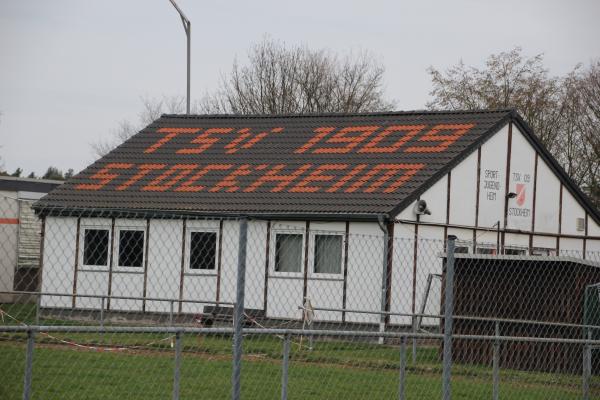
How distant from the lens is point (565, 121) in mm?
49656

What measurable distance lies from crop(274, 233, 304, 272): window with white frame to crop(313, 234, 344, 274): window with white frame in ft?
1.28

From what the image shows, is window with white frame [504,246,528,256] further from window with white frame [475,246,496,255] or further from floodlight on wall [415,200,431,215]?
floodlight on wall [415,200,431,215]

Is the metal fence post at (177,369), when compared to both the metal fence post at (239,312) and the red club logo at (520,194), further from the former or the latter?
the red club logo at (520,194)

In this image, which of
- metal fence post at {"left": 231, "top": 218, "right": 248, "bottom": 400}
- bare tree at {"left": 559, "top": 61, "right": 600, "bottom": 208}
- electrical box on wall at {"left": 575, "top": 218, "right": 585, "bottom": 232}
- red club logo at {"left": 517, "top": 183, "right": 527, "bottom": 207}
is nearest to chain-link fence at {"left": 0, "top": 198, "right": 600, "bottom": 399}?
metal fence post at {"left": 231, "top": 218, "right": 248, "bottom": 400}

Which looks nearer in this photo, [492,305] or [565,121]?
[492,305]

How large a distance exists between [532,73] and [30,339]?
4566cm

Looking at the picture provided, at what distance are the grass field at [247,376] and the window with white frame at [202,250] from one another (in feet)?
23.2

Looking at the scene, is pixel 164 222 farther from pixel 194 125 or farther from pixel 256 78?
pixel 256 78

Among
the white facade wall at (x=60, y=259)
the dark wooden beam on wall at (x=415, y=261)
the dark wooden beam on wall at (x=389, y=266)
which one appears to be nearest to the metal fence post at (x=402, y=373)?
the dark wooden beam on wall at (x=389, y=266)

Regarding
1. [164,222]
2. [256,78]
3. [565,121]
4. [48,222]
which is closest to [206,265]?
[164,222]

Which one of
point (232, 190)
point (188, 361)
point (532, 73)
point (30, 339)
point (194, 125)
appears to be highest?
point (532, 73)

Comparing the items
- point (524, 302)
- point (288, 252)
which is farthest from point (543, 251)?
point (524, 302)

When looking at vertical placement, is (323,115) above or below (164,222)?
above

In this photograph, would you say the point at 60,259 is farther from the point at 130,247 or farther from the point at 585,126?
the point at 585,126
